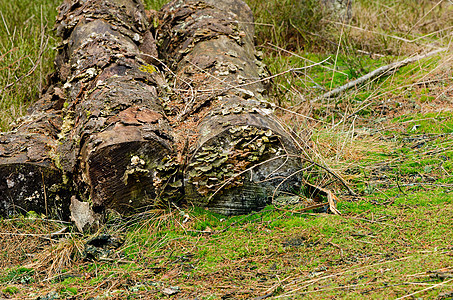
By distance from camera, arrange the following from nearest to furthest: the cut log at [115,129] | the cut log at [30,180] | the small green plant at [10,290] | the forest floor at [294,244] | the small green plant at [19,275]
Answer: the forest floor at [294,244] < the small green plant at [10,290] < the small green plant at [19,275] < the cut log at [115,129] < the cut log at [30,180]

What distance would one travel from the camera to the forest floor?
178cm

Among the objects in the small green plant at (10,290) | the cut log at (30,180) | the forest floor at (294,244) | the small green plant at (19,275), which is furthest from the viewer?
the cut log at (30,180)

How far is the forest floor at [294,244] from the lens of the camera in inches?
70.1

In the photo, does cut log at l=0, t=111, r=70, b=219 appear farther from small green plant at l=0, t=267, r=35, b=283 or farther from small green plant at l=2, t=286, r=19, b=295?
small green plant at l=2, t=286, r=19, b=295

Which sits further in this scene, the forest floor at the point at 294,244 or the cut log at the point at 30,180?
the cut log at the point at 30,180

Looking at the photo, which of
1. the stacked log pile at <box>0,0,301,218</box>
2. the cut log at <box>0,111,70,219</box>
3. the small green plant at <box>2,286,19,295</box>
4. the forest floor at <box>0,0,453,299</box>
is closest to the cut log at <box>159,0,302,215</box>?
the stacked log pile at <box>0,0,301,218</box>

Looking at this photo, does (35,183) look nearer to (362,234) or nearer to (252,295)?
(252,295)

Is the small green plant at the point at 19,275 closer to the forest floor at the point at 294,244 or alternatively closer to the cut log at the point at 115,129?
the forest floor at the point at 294,244

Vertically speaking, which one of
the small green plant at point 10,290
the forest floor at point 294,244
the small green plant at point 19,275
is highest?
the forest floor at point 294,244

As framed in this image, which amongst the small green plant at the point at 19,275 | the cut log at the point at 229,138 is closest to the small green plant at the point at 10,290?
the small green plant at the point at 19,275

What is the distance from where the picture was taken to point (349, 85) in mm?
4254

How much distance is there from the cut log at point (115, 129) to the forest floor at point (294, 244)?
174mm

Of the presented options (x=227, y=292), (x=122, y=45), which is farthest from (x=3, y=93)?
(x=227, y=292)

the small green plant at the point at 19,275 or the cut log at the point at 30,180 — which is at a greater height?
the cut log at the point at 30,180
